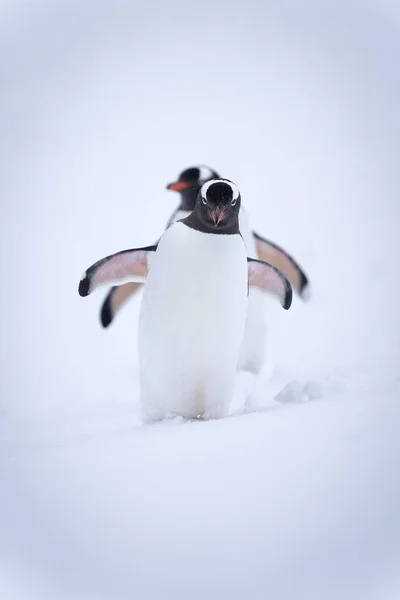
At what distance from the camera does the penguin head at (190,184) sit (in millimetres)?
3178

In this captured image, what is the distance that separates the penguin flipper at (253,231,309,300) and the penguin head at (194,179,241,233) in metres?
0.76

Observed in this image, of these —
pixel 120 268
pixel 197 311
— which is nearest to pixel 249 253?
pixel 120 268

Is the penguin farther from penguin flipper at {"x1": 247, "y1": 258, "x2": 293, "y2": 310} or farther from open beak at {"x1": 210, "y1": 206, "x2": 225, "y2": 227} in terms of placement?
open beak at {"x1": 210, "y1": 206, "x2": 225, "y2": 227}

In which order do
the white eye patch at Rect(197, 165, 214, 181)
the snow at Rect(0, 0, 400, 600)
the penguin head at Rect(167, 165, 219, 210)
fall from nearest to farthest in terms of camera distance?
1. the snow at Rect(0, 0, 400, 600)
2. the penguin head at Rect(167, 165, 219, 210)
3. the white eye patch at Rect(197, 165, 214, 181)

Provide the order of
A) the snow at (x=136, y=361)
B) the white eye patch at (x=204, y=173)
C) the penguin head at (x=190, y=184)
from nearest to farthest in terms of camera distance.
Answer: the snow at (x=136, y=361)
the penguin head at (x=190, y=184)
the white eye patch at (x=204, y=173)

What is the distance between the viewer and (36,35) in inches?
124

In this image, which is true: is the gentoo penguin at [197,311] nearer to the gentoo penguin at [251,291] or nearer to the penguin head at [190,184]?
the gentoo penguin at [251,291]

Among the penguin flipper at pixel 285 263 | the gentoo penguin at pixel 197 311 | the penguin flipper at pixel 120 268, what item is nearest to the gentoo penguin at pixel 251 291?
the penguin flipper at pixel 285 263

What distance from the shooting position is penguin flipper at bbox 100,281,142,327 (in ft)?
8.08

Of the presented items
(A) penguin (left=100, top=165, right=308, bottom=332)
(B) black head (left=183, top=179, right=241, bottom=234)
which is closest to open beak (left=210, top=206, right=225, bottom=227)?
(B) black head (left=183, top=179, right=241, bottom=234)

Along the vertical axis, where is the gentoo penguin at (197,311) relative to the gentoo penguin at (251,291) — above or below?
below

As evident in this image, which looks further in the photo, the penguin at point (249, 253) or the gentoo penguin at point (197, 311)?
the penguin at point (249, 253)

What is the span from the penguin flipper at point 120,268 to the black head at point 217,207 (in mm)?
247

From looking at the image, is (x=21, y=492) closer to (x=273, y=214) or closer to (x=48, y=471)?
(x=48, y=471)
